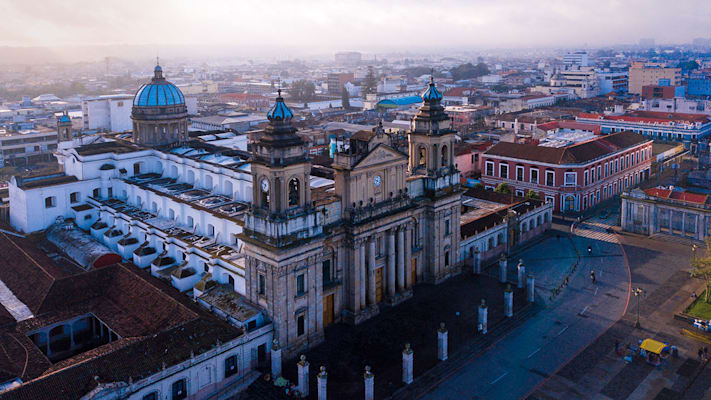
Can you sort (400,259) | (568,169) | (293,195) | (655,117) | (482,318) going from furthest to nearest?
(655,117) → (568,169) → (400,259) → (482,318) → (293,195)

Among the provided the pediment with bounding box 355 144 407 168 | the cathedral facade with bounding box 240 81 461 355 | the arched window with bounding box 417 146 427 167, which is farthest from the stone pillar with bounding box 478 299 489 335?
the arched window with bounding box 417 146 427 167

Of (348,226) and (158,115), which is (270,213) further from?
(158,115)

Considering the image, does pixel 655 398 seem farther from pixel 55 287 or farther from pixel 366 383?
pixel 55 287

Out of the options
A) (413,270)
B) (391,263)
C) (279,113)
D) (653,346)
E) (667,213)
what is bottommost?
(653,346)

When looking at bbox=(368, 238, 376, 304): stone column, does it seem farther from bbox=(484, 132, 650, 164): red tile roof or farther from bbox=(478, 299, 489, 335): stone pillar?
bbox=(484, 132, 650, 164): red tile roof

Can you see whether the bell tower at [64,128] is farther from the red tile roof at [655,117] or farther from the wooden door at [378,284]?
the red tile roof at [655,117]

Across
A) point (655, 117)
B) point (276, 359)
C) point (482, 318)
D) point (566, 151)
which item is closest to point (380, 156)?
point (482, 318)

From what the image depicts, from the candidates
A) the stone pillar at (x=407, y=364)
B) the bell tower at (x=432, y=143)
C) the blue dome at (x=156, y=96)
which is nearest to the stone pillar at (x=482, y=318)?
the stone pillar at (x=407, y=364)
